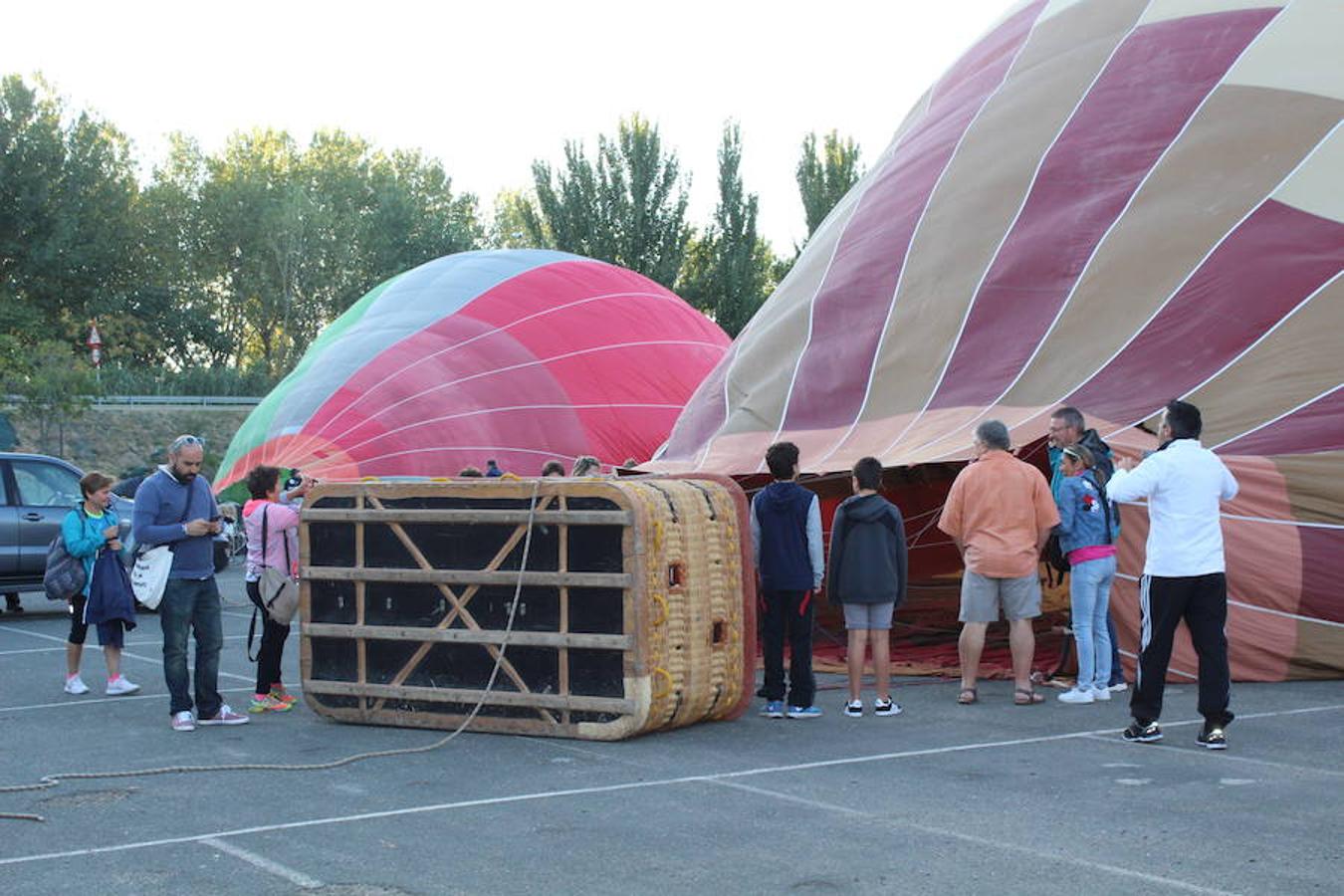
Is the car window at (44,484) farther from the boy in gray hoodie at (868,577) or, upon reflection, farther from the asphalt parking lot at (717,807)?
the boy in gray hoodie at (868,577)

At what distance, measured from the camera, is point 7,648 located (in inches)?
Answer: 544

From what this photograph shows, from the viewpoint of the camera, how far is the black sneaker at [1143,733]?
319 inches

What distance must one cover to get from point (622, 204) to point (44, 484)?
29.9 metres

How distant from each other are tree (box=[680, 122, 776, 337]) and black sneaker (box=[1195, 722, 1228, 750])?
39.7 meters

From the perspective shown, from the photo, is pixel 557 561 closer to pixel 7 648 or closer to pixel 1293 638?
pixel 1293 638

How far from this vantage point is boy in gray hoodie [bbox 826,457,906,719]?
943cm

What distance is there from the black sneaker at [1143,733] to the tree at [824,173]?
41900 millimetres

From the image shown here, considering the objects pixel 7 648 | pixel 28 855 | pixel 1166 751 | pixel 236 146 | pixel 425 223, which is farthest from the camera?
pixel 236 146

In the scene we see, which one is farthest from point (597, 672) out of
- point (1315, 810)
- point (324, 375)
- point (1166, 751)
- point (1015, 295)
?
point (324, 375)

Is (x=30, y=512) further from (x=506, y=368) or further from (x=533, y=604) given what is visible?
(x=533, y=604)

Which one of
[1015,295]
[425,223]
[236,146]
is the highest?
[236,146]

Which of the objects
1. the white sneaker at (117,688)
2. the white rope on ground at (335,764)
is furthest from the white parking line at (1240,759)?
the white sneaker at (117,688)

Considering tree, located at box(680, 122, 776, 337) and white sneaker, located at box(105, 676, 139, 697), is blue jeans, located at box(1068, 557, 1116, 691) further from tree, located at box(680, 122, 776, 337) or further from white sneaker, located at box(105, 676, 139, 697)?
tree, located at box(680, 122, 776, 337)

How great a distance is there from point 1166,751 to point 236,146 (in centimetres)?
7352
